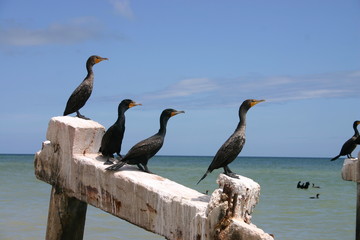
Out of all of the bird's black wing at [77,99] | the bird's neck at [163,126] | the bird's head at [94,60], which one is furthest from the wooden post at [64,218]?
the bird's head at [94,60]

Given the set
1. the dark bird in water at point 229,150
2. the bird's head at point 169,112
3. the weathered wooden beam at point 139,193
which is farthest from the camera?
the bird's head at point 169,112

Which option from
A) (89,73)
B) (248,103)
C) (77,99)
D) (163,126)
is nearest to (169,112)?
(163,126)

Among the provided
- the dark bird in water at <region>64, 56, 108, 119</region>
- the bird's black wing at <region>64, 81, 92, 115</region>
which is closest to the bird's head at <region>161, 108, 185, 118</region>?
the dark bird in water at <region>64, 56, 108, 119</region>

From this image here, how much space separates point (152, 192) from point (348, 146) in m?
9.59

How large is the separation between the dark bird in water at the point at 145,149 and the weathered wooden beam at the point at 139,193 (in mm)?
86

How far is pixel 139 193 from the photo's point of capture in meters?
5.03

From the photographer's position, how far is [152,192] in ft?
15.9

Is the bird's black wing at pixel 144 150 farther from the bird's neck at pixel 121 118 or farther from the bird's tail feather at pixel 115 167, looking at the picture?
the bird's neck at pixel 121 118

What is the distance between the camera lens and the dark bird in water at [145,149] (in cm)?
568

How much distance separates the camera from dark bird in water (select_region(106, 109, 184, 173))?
18.6ft

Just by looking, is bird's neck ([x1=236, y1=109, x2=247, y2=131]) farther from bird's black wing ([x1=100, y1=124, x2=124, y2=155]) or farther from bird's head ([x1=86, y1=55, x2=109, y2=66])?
bird's head ([x1=86, y1=55, x2=109, y2=66])

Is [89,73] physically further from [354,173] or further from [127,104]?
[354,173]

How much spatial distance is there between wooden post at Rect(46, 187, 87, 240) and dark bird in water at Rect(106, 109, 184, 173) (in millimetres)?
907

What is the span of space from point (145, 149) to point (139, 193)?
0.88 metres
